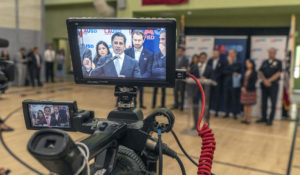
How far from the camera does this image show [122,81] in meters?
1.06

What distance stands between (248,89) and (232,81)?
0.48m

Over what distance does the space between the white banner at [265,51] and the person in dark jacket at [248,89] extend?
58 centimetres

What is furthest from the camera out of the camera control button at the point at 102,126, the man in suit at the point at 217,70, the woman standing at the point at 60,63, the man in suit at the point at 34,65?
the woman standing at the point at 60,63

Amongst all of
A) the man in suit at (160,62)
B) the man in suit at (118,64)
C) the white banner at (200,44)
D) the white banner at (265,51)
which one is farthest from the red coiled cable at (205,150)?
the white banner at (200,44)

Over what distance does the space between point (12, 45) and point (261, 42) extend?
8.56 metres

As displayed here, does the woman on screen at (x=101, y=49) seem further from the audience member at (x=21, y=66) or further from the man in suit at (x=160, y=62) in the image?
the audience member at (x=21, y=66)

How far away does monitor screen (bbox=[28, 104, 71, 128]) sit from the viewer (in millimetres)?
958

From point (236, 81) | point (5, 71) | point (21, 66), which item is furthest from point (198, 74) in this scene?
point (21, 66)

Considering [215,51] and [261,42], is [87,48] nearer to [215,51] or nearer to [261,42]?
[215,51]

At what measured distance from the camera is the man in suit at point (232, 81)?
6.23 m

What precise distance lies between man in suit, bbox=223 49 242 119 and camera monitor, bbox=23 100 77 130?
5678mm

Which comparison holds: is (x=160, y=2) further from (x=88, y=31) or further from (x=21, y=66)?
(x=88, y=31)

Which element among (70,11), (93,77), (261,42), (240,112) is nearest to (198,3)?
(261,42)

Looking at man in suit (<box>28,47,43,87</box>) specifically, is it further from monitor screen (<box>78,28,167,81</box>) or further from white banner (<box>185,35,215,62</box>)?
monitor screen (<box>78,28,167,81</box>)
